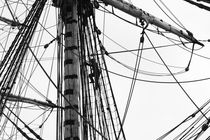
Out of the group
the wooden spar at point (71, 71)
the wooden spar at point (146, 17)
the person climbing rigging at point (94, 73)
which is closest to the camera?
the wooden spar at point (71, 71)

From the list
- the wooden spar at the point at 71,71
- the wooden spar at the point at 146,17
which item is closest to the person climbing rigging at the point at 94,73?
the wooden spar at the point at 71,71

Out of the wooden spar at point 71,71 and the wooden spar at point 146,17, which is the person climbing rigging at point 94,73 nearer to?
the wooden spar at point 71,71

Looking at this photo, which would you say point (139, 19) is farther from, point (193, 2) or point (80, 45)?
point (193, 2)

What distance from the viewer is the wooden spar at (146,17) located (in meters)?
9.58

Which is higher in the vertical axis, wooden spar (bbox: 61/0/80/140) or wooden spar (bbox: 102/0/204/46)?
wooden spar (bbox: 102/0/204/46)

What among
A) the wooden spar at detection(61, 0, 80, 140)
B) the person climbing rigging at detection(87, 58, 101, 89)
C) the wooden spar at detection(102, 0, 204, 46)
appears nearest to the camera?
the wooden spar at detection(61, 0, 80, 140)

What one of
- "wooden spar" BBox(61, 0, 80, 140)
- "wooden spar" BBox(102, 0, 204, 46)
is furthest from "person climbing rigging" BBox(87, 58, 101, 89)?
"wooden spar" BBox(102, 0, 204, 46)

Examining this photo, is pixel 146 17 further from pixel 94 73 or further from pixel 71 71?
pixel 71 71

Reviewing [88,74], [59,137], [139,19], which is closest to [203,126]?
[59,137]

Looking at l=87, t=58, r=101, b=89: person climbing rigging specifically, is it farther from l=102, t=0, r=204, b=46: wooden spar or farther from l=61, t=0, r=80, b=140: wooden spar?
l=102, t=0, r=204, b=46: wooden spar

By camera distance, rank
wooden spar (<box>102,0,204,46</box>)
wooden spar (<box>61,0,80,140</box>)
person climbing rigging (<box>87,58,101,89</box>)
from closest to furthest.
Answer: wooden spar (<box>61,0,80,140</box>), person climbing rigging (<box>87,58,101,89</box>), wooden spar (<box>102,0,204,46</box>)

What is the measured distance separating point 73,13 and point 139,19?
1.82m

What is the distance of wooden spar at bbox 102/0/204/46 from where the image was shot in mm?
9581

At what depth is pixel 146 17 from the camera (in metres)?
9.98
